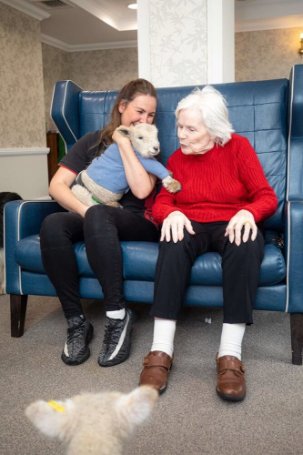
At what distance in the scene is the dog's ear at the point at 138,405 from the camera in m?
0.62

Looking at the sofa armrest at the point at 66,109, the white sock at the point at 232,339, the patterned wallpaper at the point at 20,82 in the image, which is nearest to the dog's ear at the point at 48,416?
the white sock at the point at 232,339

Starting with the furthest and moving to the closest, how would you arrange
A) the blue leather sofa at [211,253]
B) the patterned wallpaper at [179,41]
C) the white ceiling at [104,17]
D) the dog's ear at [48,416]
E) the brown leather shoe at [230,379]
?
the white ceiling at [104,17] → the patterned wallpaper at [179,41] → the blue leather sofa at [211,253] → the brown leather shoe at [230,379] → the dog's ear at [48,416]

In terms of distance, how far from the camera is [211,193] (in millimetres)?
1814

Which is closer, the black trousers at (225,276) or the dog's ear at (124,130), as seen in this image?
the black trousers at (225,276)

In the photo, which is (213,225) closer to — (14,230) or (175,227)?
A: (175,227)

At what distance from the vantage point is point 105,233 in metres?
1.73

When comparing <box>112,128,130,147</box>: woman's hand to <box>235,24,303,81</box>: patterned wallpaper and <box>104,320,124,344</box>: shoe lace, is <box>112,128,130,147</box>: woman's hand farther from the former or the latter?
<box>235,24,303,81</box>: patterned wallpaper

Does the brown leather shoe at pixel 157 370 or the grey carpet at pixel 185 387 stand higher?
the brown leather shoe at pixel 157 370

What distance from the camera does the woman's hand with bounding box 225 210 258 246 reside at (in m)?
1.59

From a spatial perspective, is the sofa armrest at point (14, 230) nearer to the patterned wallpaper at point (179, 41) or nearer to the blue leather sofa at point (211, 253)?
the blue leather sofa at point (211, 253)

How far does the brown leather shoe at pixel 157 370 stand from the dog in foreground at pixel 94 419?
0.89 metres

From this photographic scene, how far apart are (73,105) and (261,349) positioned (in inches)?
59.2

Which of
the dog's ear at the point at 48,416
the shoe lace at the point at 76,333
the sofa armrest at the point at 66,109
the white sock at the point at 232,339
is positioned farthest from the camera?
the sofa armrest at the point at 66,109

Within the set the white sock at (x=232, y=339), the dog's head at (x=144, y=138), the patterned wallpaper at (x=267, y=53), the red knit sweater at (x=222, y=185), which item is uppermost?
the patterned wallpaper at (x=267, y=53)
